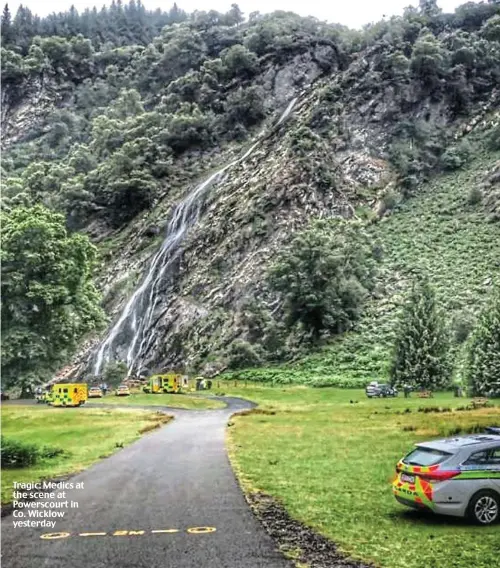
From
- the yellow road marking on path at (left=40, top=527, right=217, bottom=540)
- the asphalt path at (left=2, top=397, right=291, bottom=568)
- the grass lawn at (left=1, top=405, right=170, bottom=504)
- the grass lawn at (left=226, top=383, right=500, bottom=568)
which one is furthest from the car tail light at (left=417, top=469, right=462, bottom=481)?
the grass lawn at (left=1, top=405, right=170, bottom=504)

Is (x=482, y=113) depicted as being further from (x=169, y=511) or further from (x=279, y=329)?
(x=169, y=511)

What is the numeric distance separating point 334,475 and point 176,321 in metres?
56.2

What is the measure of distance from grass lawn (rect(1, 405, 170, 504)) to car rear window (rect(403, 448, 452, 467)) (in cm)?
923

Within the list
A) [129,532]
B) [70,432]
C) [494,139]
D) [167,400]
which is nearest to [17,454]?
[129,532]

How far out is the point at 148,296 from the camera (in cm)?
7619

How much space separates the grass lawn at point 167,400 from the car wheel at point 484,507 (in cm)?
3298

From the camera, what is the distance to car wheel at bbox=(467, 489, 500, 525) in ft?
40.5

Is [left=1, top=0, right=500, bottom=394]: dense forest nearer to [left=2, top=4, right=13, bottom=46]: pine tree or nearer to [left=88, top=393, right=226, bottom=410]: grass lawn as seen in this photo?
[left=2, top=4, right=13, bottom=46]: pine tree

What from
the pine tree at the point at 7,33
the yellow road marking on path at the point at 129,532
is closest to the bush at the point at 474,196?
the yellow road marking on path at the point at 129,532

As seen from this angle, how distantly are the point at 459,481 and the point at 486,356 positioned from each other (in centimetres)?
3381

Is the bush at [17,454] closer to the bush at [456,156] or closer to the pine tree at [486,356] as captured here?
the pine tree at [486,356]

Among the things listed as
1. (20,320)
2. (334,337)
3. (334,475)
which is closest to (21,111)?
(334,337)

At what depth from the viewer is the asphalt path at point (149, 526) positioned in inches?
419

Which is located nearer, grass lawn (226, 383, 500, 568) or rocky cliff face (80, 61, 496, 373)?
grass lawn (226, 383, 500, 568)
